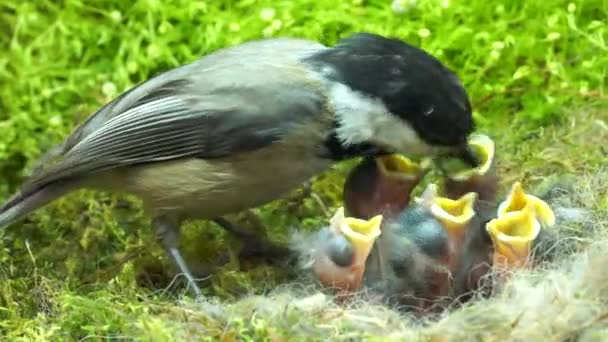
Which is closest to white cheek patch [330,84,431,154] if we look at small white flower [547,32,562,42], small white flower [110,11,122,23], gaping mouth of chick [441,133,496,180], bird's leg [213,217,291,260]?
gaping mouth of chick [441,133,496,180]

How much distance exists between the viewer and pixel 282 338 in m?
1.69

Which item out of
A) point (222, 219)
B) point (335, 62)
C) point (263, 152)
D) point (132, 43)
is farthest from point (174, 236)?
point (132, 43)

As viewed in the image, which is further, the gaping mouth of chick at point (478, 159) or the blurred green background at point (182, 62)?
the blurred green background at point (182, 62)

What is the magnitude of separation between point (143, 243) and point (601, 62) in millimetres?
1134

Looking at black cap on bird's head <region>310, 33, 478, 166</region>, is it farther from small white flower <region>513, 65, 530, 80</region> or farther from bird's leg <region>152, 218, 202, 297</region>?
small white flower <region>513, 65, 530, 80</region>

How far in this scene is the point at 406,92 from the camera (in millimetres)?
1895

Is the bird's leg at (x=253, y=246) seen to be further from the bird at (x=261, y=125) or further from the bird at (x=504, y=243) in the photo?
the bird at (x=504, y=243)

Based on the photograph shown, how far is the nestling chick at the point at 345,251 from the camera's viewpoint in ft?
5.89

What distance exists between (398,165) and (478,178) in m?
0.15

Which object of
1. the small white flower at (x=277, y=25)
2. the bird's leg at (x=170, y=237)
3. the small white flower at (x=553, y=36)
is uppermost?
the small white flower at (x=553, y=36)

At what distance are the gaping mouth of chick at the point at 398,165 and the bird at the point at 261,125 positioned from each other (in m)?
0.04

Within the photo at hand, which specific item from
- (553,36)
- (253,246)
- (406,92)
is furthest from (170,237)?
(553,36)

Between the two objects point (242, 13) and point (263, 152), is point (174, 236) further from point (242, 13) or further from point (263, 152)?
point (242, 13)

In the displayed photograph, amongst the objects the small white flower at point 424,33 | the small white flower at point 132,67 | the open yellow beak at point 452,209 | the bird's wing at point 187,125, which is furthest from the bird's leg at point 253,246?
the small white flower at point 424,33
